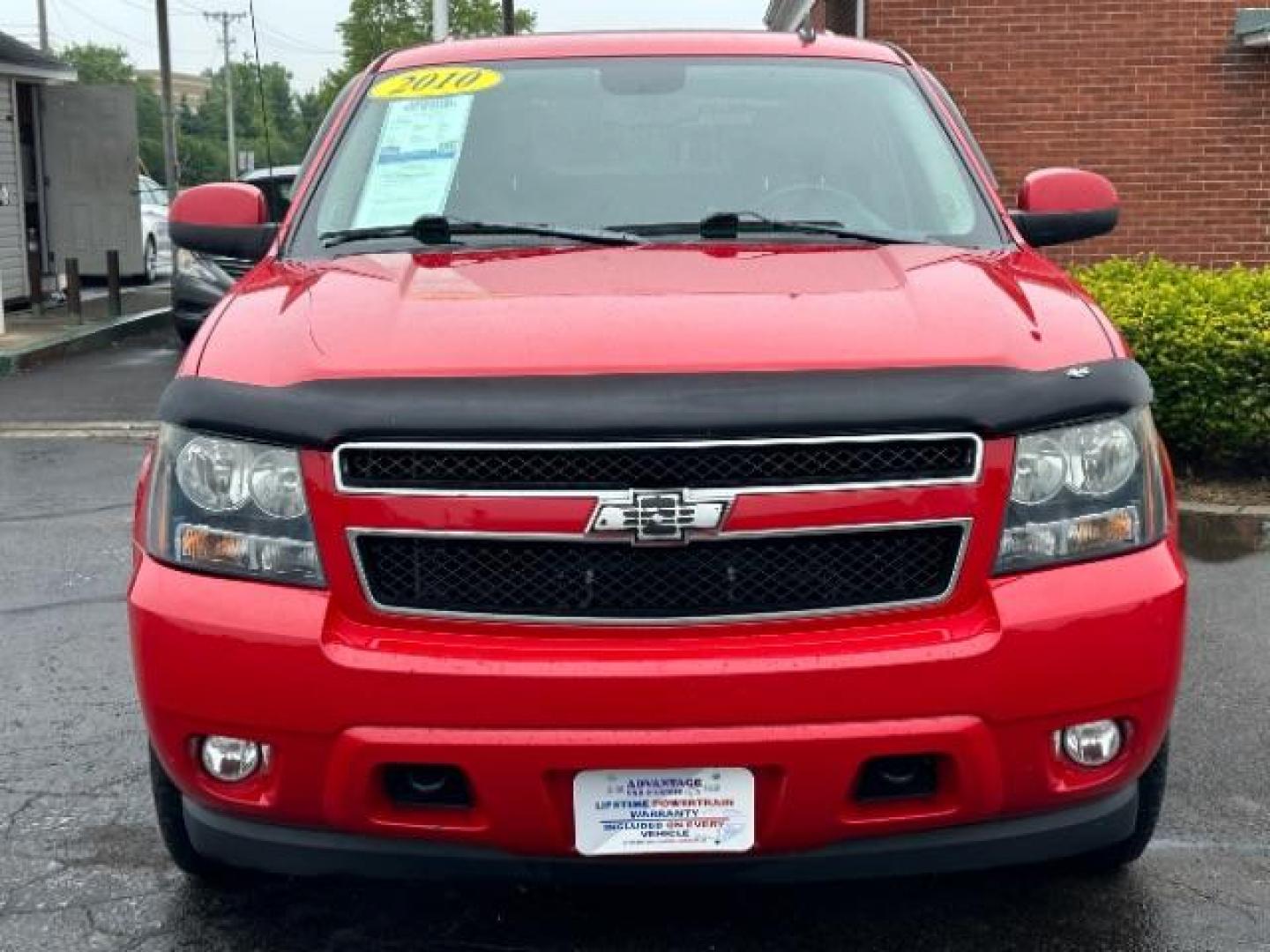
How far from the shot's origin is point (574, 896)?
3414 millimetres

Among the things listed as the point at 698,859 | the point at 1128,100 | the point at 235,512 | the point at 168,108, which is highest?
the point at 168,108

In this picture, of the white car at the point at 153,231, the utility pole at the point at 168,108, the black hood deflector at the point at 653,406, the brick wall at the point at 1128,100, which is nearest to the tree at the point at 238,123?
the white car at the point at 153,231

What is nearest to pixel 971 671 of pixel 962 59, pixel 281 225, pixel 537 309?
pixel 537 309

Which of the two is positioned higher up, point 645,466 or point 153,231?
point 645,466

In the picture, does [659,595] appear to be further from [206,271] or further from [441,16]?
[441,16]

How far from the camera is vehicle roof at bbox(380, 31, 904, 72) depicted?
439 cm

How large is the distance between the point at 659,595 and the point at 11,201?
50.9 feet

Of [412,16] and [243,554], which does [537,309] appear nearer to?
[243,554]

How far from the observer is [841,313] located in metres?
2.97

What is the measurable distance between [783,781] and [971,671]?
1.18ft

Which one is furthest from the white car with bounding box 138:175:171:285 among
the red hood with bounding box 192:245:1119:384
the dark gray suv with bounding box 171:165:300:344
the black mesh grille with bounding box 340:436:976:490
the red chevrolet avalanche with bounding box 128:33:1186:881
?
the black mesh grille with bounding box 340:436:976:490

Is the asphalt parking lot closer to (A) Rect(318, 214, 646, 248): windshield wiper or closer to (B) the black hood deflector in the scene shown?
(B) the black hood deflector

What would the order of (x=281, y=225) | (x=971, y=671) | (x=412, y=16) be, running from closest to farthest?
(x=971, y=671) → (x=281, y=225) → (x=412, y=16)

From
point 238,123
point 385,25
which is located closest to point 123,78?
point 238,123
